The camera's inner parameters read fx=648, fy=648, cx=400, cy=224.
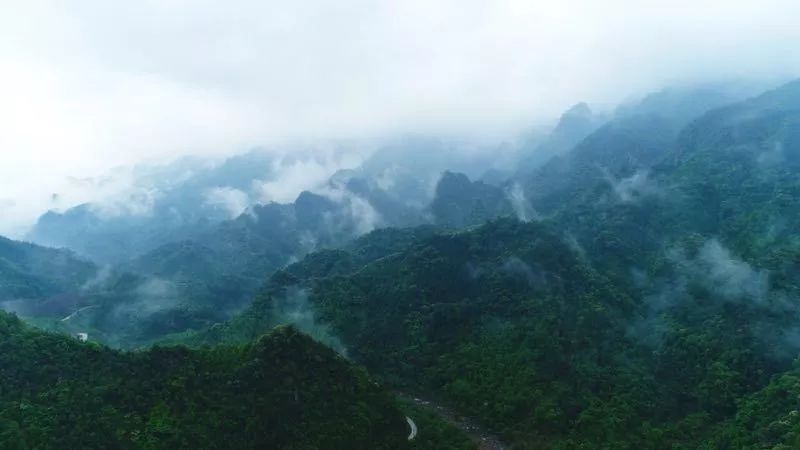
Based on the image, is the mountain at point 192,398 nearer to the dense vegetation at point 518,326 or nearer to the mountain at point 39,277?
the dense vegetation at point 518,326

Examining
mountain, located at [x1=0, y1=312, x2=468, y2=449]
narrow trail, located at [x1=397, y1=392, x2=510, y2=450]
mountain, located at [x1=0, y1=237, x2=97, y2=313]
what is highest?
mountain, located at [x1=0, y1=312, x2=468, y2=449]

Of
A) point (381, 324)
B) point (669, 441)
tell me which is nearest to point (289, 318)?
point (381, 324)

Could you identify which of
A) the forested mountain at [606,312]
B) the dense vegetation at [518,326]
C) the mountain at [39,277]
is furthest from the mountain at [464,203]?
the mountain at [39,277]

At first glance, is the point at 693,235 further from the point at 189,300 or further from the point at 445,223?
the point at 189,300

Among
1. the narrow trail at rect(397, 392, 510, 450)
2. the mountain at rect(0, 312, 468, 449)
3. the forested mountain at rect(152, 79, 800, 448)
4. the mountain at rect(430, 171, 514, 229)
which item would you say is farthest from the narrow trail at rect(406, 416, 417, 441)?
the mountain at rect(430, 171, 514, 229)

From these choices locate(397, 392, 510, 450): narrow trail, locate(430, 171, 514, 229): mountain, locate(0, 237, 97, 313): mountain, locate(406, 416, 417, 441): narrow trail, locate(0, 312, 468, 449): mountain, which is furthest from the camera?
locate(430, 171, 514, 229): mountain

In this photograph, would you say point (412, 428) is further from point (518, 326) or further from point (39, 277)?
point (39, 277)

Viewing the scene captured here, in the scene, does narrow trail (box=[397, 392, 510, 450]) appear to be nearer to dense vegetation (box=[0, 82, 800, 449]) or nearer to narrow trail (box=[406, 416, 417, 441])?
narrow trail (box=[406, 416, 417, 441])
